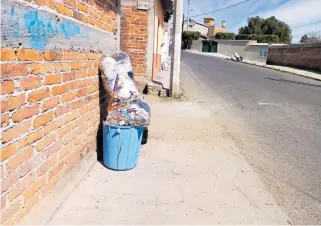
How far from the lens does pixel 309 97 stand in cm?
1132

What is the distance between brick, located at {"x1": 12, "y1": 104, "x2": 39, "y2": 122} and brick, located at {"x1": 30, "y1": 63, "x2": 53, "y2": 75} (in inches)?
11.2

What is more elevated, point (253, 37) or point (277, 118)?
point (253, 37)

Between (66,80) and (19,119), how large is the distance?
92 cm

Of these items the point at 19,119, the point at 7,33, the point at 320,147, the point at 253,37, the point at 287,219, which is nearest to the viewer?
the point at 7,33

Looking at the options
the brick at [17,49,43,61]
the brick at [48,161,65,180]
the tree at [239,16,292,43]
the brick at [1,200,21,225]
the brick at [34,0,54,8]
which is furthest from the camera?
the tree at [239,16,292,43]

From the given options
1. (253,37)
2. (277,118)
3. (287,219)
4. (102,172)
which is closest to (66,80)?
(102,172)

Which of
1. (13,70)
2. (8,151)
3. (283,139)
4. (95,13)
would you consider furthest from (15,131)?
(283,139)

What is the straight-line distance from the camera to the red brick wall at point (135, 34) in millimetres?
9477

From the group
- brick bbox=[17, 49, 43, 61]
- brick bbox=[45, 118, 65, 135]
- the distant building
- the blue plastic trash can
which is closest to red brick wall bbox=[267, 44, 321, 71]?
the blue plastic trash can

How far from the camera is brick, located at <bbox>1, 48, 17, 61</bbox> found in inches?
81.3

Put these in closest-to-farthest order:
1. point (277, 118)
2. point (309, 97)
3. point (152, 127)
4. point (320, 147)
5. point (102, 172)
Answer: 1. point (102, 172)
2. point (320, 147)
3. point (152, 127)
4. point (277, 118)
5. point (309, 97)

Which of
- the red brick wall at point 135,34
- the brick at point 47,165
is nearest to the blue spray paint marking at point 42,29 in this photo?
the brick at point 47,165

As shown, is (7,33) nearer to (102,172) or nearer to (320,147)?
(102,172)

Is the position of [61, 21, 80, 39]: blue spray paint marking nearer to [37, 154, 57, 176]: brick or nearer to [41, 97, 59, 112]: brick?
[41, 97, 59, 112]: brick
